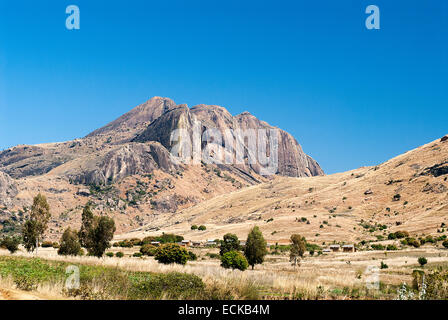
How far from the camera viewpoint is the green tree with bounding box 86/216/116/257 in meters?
46.8

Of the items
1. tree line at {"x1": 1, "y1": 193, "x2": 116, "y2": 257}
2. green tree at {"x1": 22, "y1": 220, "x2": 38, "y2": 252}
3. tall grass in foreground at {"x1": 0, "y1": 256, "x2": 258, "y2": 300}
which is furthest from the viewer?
green tree at {"x1": 22, "y1": 220, "x2": 38, "y2": 252}

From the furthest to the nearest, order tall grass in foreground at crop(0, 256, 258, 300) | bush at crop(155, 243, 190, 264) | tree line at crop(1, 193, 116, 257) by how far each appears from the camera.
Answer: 1. tree line at crop(1, 193, 116, 257)
2. bush at crop(155, 243, 190, 264)
3. tall grass in foreground at crop(0, 256, 258, 300)

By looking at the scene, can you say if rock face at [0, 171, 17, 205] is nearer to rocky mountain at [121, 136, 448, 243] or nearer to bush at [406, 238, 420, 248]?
rocky mountain at [121, 136, 448, 243]

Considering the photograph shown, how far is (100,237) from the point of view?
4716 cm

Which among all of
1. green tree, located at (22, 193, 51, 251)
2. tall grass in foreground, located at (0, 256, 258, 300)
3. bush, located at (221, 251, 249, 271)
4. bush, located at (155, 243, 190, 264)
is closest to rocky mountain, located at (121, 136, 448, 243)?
bush, located at (221, 251, 249, 271)

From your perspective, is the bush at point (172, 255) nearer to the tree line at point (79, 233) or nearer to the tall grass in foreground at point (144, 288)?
the tree line at point (79, 233)

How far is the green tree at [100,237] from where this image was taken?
1843 inches

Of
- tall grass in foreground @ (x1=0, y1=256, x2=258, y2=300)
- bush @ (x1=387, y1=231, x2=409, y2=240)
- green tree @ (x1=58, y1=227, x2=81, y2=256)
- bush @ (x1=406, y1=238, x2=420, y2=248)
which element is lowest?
bush @ (x1=406, y1=238, x2=420, y2=248)

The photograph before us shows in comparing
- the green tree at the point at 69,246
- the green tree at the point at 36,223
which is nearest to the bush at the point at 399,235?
the green tree at the point at 69,246

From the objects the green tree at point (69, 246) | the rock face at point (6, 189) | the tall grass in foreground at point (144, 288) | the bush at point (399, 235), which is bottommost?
the bush at point (399, 235)
